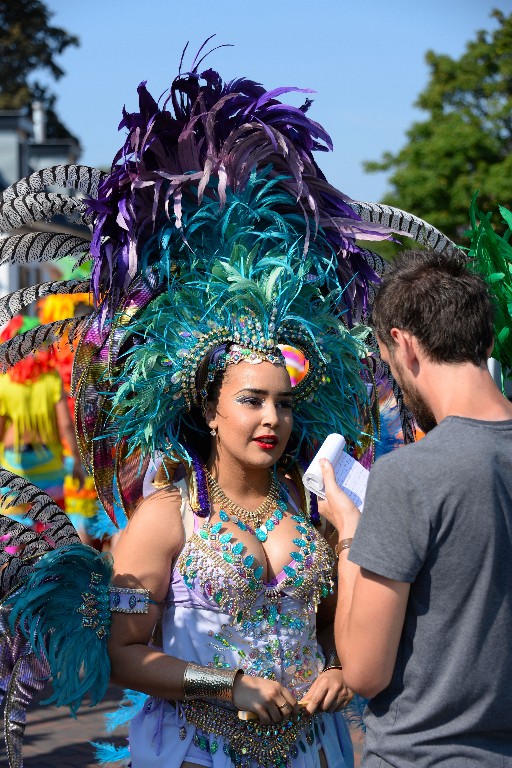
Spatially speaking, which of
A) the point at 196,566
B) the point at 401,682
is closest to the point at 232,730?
the point at 196,566

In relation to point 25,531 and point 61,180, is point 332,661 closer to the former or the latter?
point 25,531

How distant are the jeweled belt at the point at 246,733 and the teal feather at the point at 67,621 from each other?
259 mm

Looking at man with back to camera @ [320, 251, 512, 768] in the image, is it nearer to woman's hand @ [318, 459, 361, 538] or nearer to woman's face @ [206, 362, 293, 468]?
woman's hand @ [318, 459, 361, 538]

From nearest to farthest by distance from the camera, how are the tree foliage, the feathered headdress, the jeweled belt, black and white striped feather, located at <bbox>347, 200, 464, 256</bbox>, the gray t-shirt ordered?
the gray t-shirt, the jeweled belt, the feathered headdress, black and white striped feather, located at <bbox>347, 200, 464, 256</bbox>, the tree foliage

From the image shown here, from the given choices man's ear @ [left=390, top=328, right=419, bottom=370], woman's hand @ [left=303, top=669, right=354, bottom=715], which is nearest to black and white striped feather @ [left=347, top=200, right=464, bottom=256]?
man's ear @ [left=390, top=328, right=419, bottom=370]

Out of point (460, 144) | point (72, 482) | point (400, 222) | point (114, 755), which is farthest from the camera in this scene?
point (460, 144)

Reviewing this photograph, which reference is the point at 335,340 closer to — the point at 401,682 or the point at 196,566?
the point at 196,566

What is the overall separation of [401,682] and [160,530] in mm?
959

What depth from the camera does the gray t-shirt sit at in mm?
1760

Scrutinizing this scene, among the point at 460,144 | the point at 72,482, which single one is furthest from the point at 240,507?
the point at 460,144

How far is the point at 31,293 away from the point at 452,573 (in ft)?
5.49

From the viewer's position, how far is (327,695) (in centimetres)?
264

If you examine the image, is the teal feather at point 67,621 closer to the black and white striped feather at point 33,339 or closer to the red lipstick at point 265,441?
the red lipstick at point 265,441

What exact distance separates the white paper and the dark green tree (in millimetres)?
30683
